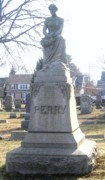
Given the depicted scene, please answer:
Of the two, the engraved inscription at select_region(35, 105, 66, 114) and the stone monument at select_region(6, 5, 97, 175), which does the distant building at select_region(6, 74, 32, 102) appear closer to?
the stone monument at select_region(6, 5, 97, 175)

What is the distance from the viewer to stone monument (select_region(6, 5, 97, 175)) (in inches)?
271

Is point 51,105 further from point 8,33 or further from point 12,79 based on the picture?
point 12,79

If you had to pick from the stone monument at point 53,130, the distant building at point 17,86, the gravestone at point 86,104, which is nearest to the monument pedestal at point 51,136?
the stone monument at point 53,130

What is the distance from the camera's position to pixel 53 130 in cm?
743

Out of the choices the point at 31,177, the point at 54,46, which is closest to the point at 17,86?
the point at 54,46

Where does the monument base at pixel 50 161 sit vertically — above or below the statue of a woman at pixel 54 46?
below

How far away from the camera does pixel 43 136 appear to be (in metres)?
7.43

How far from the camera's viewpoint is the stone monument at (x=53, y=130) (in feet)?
22.6

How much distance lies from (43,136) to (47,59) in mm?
1637

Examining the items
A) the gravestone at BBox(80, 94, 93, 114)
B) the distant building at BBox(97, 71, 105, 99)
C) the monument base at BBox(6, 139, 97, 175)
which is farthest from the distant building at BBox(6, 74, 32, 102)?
the monument base at BBox(6, 139, 97, 175)

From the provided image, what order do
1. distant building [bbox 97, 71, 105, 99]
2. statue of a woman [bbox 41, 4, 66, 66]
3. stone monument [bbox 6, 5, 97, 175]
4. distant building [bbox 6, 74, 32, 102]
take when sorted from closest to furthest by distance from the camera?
stone monument [bbox 6, 5, 97, 175]
statue of a woman [bbox 41, 4, 66, 66]
distant building [bbox 6, 74, 32, 102]
distant building [bbox 97, 71, 105, 99]

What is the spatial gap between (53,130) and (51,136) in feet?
0.41

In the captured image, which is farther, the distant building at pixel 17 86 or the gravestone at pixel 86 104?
the distant building at pixel 17 86

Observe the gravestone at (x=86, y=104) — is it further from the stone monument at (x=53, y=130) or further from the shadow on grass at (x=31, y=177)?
the shadow on grass at (x=31, y=177)
